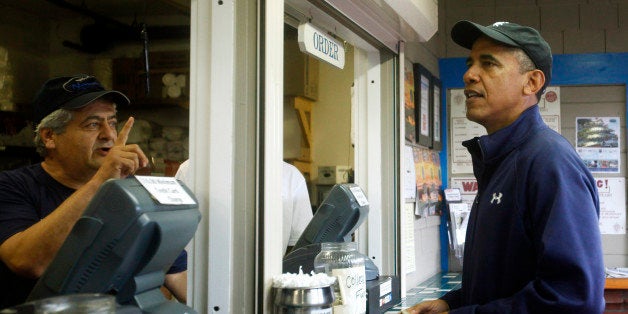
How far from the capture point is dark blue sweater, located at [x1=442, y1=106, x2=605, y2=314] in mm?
1719

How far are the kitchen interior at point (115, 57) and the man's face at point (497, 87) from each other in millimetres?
3100

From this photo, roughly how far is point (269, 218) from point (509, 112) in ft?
2.55

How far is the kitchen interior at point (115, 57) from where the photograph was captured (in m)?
5.09

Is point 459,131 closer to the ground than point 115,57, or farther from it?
closer to the ground

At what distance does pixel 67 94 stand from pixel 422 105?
264 cm

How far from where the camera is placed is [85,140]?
7.47ft

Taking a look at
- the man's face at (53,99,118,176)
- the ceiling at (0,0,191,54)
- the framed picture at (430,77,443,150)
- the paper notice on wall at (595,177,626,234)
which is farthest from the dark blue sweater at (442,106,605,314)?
the ceiling at (0,0,191,54)

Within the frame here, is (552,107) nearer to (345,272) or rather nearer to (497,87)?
(497,87)

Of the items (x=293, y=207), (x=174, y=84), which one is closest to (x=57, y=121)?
(x=293, y=207)

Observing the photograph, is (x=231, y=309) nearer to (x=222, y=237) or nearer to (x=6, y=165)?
(x=222, y=237)

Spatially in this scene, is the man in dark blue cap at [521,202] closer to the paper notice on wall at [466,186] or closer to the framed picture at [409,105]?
the framed picture at [409,105]

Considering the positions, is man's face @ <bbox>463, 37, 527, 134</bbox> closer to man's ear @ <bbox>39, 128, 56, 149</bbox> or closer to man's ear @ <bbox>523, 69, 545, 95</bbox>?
man's ear @ <bbox>523, 69, 545, 95</bbox>

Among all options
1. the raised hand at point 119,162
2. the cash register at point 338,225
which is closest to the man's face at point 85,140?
the raised hand at point 119,162

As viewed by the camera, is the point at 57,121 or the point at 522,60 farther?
the point at 57,121
